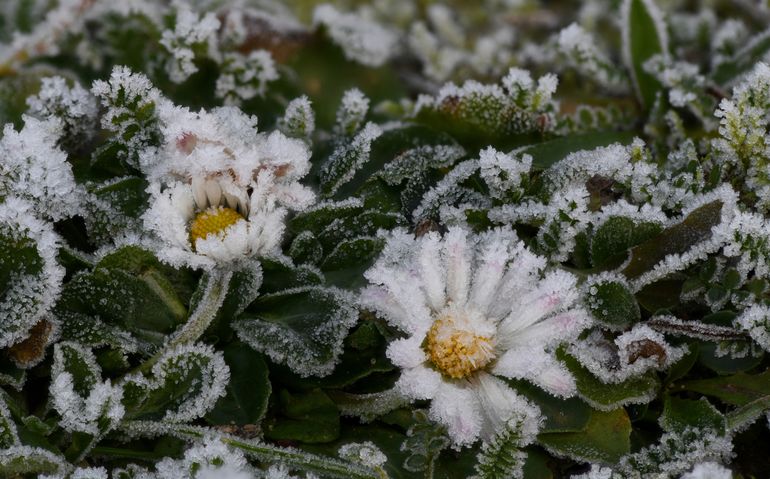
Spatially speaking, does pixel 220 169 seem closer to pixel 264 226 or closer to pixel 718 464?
pixel 264 226

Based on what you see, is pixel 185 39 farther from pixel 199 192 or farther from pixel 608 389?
pixel 608 389

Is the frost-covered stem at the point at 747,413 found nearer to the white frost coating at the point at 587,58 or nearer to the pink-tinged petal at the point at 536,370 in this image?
the pink-tinged petal at the point at 536,370

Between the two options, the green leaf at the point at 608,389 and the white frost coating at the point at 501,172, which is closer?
the green leaf at the point at 608,389

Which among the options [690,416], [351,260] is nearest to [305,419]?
[351,260]

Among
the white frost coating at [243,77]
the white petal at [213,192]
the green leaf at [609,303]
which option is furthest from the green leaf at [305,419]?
Answer: the white frost coating at [243,77]

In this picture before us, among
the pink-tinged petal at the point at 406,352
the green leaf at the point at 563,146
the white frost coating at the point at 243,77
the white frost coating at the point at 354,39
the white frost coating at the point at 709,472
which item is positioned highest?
the white frost coating at the point at 354,39
